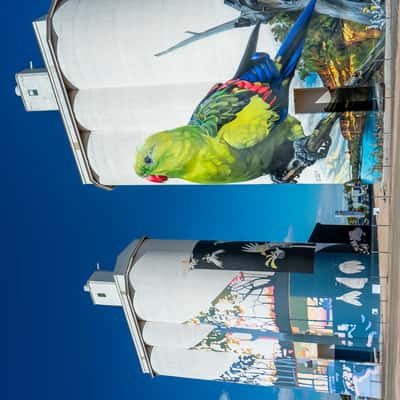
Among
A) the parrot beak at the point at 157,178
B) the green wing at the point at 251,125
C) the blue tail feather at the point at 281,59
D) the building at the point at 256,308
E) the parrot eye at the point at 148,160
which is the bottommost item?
the building at the point at 256,308

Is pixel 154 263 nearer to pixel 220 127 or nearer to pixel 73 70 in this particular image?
pixel 220 127

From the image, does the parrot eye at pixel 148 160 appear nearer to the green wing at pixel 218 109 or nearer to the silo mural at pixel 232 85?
the silo mural at pixel 232 85

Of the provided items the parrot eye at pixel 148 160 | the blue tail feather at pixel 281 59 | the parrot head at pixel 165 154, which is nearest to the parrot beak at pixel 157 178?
the parrot head at pixel 165 154

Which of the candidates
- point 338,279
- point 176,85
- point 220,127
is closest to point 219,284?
point 338,279

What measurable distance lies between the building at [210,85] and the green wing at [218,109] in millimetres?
58

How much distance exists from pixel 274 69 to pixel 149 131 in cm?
447

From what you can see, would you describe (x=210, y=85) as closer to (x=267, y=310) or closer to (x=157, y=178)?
(x=157, y=178)

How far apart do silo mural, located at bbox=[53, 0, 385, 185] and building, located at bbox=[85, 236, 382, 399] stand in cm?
265

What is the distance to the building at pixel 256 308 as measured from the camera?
18109mm

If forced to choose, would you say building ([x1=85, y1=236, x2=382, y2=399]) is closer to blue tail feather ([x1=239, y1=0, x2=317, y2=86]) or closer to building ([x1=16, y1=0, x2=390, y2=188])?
building ([x1=16, y1=0, x2=390, y2=188])

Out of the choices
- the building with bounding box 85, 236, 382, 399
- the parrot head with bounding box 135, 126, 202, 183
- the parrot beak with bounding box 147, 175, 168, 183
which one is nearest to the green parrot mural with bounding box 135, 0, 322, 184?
the parrot head with bounding box 135, 126, 202, 183

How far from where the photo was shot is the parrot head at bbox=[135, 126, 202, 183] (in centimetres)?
1827

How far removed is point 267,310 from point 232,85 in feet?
23.2

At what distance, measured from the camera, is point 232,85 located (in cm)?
1714
